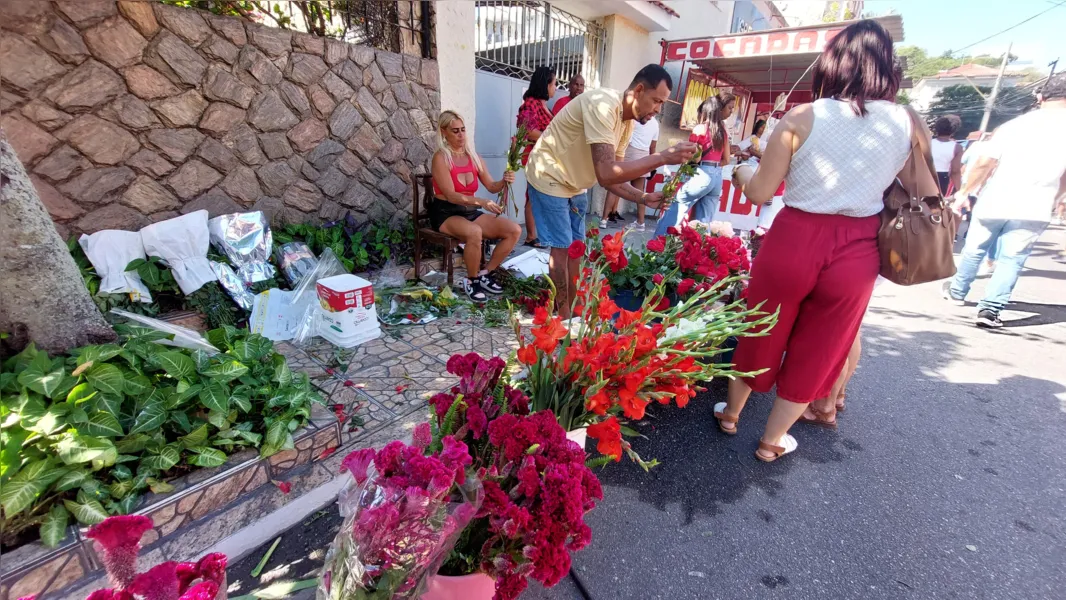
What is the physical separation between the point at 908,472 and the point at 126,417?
3.40m

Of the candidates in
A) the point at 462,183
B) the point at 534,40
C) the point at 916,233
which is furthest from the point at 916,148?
the point at 534,40

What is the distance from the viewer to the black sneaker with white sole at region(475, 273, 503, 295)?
392cm

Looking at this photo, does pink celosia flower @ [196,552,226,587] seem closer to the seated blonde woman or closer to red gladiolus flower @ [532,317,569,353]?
Result: red gladiolus flower @ [532,317,569,353]

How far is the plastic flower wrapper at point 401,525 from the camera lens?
0.82 meters

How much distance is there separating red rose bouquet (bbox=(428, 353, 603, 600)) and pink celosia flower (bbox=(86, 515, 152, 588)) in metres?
0.51

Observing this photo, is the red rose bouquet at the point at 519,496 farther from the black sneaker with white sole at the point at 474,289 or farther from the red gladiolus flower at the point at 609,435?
the black sneaker with white sole at the point at 474,289

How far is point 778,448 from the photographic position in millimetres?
2287

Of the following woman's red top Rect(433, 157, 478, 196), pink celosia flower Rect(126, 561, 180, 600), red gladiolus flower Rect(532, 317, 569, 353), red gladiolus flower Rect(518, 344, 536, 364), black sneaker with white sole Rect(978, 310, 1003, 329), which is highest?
woman's red top Rect(433, 157, 478, 196)

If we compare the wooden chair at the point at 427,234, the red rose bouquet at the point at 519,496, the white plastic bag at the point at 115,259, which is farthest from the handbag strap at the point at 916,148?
the white plastic bag at the point at 115,259

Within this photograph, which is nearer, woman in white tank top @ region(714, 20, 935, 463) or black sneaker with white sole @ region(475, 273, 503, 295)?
woman in white tank top @ region(714, 20, 935, 463)

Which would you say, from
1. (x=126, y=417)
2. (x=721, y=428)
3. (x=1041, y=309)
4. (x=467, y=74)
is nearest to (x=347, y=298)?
(x=126, y=417)

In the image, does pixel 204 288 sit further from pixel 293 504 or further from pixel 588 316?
pixel 588 316

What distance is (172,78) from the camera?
3.04 meters

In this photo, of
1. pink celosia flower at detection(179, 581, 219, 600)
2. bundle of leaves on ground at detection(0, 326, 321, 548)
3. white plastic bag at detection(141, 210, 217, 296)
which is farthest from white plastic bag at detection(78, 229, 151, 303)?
pink celosia flower at detection(179, 581, 219, 600)
